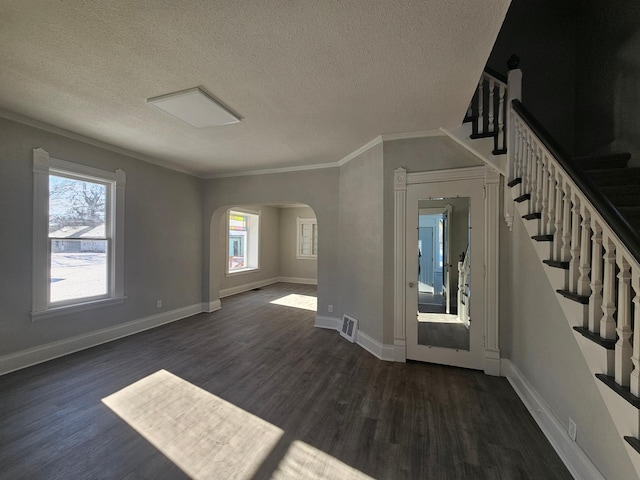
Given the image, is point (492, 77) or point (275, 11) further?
point (492, 77)

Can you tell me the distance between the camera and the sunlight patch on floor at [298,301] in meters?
5.89

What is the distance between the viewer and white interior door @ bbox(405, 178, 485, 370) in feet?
9.78

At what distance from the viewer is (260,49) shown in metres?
1.76

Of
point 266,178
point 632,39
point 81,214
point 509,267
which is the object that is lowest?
point 509,267

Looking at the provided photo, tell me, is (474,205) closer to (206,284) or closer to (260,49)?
(260,49)

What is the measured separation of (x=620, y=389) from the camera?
121cm

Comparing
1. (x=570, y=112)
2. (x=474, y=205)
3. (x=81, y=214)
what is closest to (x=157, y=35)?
(x=81, y=214)

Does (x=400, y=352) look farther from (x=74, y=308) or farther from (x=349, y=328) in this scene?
Answer: (x=74, y=308)

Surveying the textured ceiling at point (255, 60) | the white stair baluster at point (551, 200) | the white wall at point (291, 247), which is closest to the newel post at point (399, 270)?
the textured ceiling at point (255, 60)

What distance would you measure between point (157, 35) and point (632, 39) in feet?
14.3

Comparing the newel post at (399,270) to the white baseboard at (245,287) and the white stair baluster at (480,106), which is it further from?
the white baseboard at (245,287)

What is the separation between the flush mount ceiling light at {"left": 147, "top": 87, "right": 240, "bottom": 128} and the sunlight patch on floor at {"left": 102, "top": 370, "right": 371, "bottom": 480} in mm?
2660

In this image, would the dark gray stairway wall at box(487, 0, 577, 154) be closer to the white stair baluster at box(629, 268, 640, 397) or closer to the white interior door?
the white interior door

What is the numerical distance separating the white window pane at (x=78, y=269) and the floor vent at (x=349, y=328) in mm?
3436
